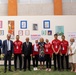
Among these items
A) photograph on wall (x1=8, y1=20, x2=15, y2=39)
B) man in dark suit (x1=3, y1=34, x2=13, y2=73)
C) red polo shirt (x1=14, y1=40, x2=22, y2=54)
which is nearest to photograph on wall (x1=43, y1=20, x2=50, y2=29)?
photograph on wall (x1=8, y1=20, x2=15, y2=39)

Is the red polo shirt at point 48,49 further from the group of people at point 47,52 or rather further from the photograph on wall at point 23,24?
the photograph on wall at point 23,24

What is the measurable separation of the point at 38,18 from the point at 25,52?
2.95m

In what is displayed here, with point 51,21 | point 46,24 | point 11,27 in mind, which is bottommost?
point 11,27

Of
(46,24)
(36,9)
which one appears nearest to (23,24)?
(46,24)

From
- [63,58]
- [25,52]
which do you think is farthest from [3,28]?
[63,58]

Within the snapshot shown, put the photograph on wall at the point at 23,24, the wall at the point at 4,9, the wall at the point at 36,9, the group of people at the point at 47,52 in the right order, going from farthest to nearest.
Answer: the wall at the point at 4,9 < the wall at the point at 36,9 < the photograph on wall at the point at 23,24 < the group of people at the point at 47,52

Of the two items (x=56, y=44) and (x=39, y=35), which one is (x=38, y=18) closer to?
(x=39, y=35)

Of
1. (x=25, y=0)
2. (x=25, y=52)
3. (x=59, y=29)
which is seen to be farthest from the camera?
(x=25, y=0)

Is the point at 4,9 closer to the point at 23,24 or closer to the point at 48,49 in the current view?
the point at 23,24

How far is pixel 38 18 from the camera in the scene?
13922 mm

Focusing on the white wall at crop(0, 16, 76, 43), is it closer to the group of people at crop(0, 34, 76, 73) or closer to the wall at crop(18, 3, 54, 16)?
the group of people at crop(0, 34, 76, 73)

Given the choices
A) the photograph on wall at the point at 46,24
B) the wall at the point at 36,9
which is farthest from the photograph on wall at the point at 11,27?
the wall at the point at 36,9

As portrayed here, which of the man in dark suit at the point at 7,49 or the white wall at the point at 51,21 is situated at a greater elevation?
the white wall at the point at 51,21

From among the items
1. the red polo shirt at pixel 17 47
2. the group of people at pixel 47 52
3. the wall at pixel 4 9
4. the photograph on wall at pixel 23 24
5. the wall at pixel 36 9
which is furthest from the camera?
the wall at pixel 4 9
